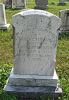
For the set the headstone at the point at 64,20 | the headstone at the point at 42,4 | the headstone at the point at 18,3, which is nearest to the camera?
the headstone at the point at 64,20

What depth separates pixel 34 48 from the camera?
551 centimetres

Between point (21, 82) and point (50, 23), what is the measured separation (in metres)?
1.27

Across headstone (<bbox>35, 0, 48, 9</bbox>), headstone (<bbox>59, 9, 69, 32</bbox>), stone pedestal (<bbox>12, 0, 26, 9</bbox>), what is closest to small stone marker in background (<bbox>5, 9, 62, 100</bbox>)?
headstone (<bbox>59, 9, 69, 32</bbox>)

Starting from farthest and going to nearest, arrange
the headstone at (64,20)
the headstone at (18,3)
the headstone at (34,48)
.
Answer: the headstone at (18,3)
the headstone at (64,20)
the headstone at (34,48)

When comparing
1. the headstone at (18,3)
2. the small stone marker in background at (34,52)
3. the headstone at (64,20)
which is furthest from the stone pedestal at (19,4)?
the small stone marker in background at (34,52)

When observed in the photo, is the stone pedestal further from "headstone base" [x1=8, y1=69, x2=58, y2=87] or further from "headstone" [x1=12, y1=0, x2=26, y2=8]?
"headstone base" [x1=8, y1=69, x2=58, y2=87]

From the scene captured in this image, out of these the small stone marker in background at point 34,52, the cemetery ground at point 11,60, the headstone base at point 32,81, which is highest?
the small stone marker in background at point 34,52

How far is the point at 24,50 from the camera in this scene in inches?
217

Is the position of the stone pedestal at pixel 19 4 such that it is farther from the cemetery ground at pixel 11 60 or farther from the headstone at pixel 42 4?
the cemetery ground at pixel 11 60

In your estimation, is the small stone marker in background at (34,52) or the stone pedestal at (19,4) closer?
the small stone marker in background at (34,52)

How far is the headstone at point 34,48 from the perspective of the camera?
5305 millimetres

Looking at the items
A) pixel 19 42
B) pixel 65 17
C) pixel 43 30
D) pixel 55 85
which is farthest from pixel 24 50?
pixel 65 17

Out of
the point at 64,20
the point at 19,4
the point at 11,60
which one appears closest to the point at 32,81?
the point at 11,60

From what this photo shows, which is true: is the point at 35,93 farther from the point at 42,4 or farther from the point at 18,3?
the point at 42,4
